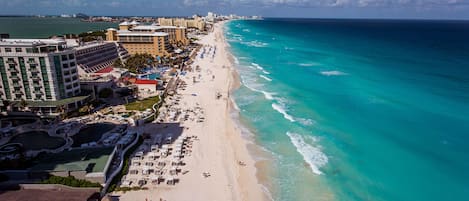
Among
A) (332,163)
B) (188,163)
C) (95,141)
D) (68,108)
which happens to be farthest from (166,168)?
(68,108)

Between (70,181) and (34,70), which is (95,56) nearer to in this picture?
(34,70)

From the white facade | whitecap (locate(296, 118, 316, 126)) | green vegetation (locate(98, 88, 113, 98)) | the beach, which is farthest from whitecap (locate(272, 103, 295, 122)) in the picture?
the white facade

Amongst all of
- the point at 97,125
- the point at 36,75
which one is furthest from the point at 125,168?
the point at 36,75

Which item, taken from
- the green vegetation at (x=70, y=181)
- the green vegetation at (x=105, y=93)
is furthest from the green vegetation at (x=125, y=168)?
the green vegetation at (x=105, y=93)

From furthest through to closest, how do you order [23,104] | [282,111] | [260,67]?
[260,67]
[282,111]
[23,104]

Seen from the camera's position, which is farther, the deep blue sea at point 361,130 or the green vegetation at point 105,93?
the green vegetation at point 105,93

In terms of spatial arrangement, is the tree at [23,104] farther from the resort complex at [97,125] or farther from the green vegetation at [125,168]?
the green vegetation at [125,168]

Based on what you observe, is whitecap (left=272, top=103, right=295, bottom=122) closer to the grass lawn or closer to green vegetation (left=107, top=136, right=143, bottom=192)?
the grass lawn
